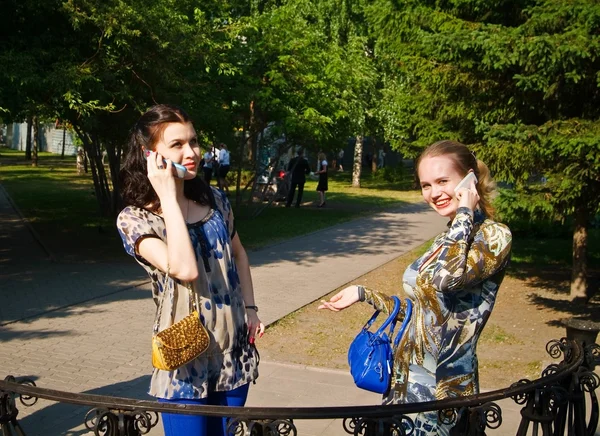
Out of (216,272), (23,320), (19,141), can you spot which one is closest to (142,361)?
(23,320)

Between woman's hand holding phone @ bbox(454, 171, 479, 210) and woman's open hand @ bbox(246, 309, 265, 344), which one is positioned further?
woman's open hand @ bbox(246, 309, 265, 344)

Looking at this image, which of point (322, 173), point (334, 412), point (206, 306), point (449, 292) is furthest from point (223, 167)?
point (334, 412)

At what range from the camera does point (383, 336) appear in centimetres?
295

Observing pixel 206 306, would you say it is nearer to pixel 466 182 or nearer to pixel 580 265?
pixel 466 182

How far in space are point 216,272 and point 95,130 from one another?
425 inches

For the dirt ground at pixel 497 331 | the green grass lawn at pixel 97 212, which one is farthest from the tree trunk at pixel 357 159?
the dirt ground at pixel 497 331

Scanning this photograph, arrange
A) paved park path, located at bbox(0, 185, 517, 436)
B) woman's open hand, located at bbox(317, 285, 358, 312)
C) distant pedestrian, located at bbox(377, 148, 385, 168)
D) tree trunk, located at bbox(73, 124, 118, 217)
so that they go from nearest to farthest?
woman's open hand, located at bbox(317, 285, 358, 312) → paved park path, located at bbox(0, 185, 517, 436) → tree trunk, located at bbox(73, 124, 118, 217) → distant pedestrian, located at bbox(377, 148, 385, 168)

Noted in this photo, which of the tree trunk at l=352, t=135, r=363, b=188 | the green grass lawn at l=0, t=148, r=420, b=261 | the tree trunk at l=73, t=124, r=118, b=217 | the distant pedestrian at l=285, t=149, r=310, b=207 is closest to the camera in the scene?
the green grass lawn at l=0, t=148, r=420, b=261

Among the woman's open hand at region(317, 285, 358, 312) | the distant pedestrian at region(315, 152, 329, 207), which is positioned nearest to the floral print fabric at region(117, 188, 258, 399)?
the woman's open hand at region(317, 285, 358, 312)

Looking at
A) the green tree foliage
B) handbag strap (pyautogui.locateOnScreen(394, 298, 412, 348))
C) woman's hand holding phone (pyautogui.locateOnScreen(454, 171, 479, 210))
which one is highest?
the green tree foliage

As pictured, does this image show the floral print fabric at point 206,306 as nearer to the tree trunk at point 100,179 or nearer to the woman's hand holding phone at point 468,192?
the woman's hand holding phone at point 468,192

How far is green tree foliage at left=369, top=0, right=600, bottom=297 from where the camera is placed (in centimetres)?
729

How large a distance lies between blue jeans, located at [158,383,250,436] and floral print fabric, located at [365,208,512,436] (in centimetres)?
64

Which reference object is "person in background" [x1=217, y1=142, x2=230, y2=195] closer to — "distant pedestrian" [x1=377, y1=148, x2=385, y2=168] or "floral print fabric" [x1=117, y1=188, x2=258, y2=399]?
"floral print fabric" [x1=117, y1=188, x2=258, y2=399]
